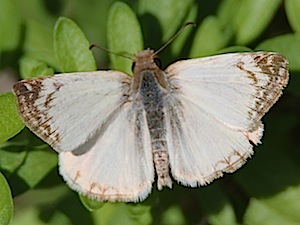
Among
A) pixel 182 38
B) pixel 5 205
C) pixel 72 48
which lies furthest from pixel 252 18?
pixel 5 205

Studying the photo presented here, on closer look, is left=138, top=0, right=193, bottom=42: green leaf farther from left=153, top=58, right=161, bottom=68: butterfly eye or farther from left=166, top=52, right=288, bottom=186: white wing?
left=166, top=52, right=288, bottom=186: white wing

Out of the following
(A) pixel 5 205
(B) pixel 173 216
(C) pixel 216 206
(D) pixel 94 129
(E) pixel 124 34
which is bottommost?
(B) pixel 173 216

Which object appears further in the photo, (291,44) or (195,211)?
(195,211)

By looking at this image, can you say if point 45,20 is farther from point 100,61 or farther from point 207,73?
point 207,73

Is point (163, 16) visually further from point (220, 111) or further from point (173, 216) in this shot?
point (173, 216)

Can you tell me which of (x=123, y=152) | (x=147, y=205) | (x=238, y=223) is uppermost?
(x=123, y=152)

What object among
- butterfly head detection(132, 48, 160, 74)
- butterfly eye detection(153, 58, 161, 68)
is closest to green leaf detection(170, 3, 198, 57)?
butterfly eye detection(153, 58, 161, 68)

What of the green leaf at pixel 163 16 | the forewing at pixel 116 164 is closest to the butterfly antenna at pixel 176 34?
the green leaf at pixel 163 16

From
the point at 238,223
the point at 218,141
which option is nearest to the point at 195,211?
the point at 238,223
